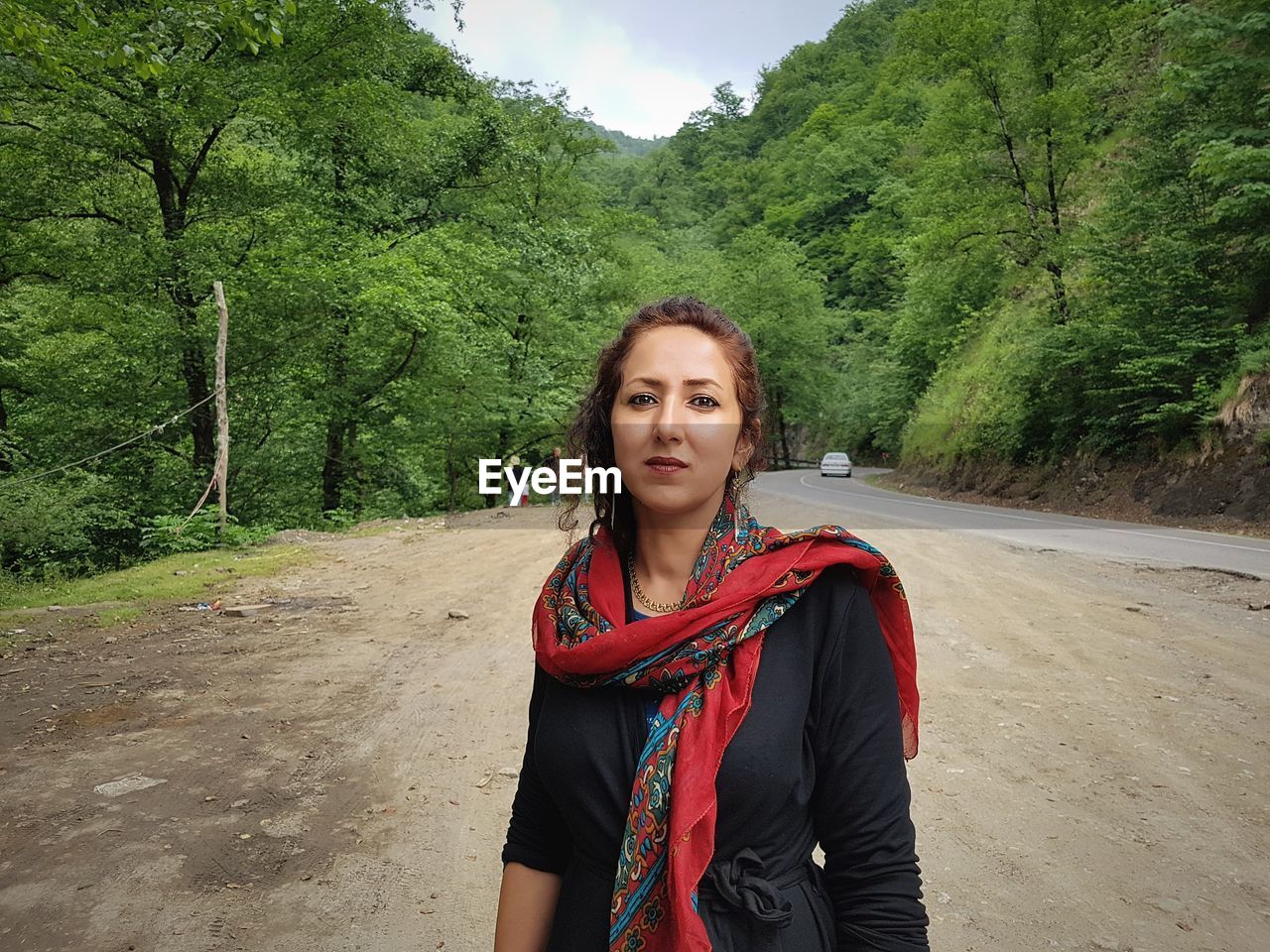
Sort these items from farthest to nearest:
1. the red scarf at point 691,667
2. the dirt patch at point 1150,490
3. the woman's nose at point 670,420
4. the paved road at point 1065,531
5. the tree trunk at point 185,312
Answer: the dirt patch at point 1150,490 → the tree trunk at point 185,312 → the paved road at point 1065,531 → the woman's nose at point 670,420 → the red scarf at point 691,667

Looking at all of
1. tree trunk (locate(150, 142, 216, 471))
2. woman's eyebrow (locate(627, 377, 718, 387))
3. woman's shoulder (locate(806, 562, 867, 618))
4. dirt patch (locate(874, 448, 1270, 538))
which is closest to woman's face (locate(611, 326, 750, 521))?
woman's eyebrow (locate(627, 377, 718, 387))

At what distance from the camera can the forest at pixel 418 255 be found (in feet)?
40.5

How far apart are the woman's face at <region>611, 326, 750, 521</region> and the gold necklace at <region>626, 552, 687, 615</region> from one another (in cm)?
13

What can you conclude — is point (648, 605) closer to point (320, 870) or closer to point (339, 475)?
point (320, 870)

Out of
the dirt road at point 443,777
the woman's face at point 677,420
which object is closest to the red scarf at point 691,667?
the woman's face at point 677,420

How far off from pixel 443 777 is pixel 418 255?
13.2 m

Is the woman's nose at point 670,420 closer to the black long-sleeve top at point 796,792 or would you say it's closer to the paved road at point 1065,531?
the black long-sleeve top at point 796,792

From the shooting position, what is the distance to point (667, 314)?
148cm

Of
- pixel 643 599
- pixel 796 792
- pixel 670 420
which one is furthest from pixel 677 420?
pixel 796 792

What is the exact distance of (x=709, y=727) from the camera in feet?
4.00

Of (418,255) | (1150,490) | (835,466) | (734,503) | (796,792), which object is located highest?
(418,255)

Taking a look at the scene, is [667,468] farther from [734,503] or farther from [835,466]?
[835,466]

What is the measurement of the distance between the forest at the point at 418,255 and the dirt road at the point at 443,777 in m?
3.63

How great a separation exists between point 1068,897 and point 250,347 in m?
14.8
